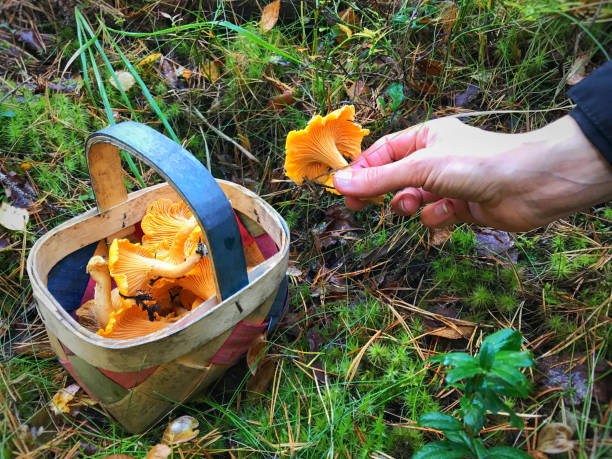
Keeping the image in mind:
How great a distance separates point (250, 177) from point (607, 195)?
1.76m

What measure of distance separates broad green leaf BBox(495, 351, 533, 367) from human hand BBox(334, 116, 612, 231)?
1.91ft

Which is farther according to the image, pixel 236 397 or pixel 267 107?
pixel 267 107

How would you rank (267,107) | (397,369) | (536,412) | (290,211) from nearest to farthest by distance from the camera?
1. (536,412)
2. (397,369)
3. (290,211)
4. (267,107)

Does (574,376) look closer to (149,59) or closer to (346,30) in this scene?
(346,30)

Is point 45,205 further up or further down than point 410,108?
further down

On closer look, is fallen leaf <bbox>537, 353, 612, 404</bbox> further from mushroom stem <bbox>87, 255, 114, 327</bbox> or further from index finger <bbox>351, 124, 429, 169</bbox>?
mushroom stem <bbox>87, 255, 114, 327</bbox>

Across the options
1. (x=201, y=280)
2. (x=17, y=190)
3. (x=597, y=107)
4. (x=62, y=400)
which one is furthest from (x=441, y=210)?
(x=17, y=190)

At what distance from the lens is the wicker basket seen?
1.46 metres

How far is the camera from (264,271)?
1.69 metres

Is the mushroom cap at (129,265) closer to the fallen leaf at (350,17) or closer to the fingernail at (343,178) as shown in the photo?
the fingernail at (343,178)

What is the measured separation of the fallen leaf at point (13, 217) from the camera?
7.26 feet

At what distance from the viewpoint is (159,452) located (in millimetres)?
1493

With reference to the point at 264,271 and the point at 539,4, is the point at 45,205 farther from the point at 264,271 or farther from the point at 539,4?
the point at 539,4

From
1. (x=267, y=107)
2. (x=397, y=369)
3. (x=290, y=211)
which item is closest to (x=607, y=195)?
(x=397, y=369)
